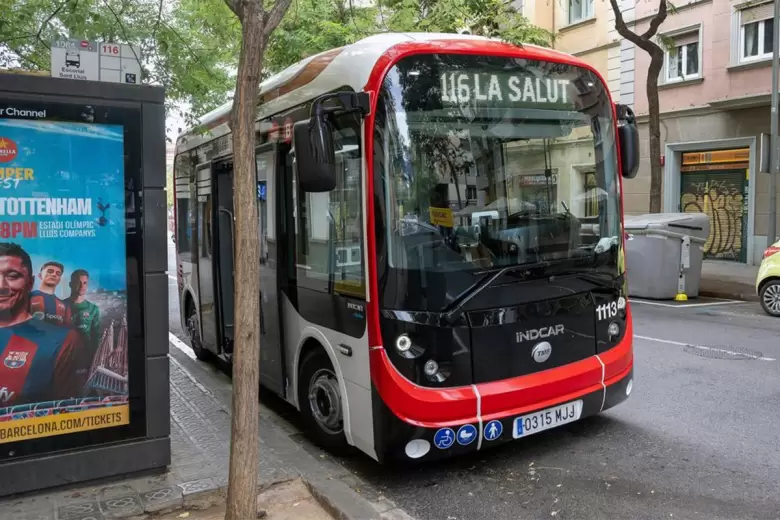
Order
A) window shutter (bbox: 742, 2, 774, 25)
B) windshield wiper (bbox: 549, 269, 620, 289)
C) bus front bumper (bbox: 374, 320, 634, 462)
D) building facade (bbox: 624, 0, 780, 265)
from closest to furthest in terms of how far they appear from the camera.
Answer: bus front bumper (bbox: 374, 320, 634, 462) → windshield wiper (bbox: 549, 269, 620, 289) → window shutter (bbox: 742, 2, 774, 25) → building facade (bbox: 624, 0, 780, 265)

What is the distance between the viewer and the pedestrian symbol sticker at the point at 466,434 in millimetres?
4195

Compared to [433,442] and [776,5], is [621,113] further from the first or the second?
[776,5]

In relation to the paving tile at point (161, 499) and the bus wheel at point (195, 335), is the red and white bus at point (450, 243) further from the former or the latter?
the bus wheel at point (195, 335)

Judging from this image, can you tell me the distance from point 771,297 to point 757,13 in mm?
8750

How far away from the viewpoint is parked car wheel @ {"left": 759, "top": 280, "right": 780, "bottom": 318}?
413 inches

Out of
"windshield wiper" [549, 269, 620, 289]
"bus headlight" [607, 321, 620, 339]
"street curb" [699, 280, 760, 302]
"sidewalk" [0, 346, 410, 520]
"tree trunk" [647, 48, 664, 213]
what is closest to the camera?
"sidewalk" [0, 346, 410, 520]

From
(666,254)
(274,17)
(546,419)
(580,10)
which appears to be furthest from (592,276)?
(580,10)

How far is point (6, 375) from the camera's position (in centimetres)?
393

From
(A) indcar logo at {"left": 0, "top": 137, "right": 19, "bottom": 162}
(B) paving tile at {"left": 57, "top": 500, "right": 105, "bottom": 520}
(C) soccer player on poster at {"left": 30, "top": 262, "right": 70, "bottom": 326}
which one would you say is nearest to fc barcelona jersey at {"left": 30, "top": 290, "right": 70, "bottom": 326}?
(C) soccer player on poster at {"left": 30, "top": 262, "right": 70, "bottom": 326}

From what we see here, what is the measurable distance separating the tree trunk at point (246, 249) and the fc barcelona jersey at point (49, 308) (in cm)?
137

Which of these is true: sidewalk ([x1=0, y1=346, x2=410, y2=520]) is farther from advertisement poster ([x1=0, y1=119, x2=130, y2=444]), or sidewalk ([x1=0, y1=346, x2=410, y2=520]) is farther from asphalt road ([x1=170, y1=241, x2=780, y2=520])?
advertisement poster ([x1=0, y1=119, x2=130, y2=444])

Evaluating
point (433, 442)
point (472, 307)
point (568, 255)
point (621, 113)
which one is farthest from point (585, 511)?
point (621, 113)

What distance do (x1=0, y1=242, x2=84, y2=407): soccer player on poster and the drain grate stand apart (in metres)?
6.61

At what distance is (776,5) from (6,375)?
14470 millimetres
